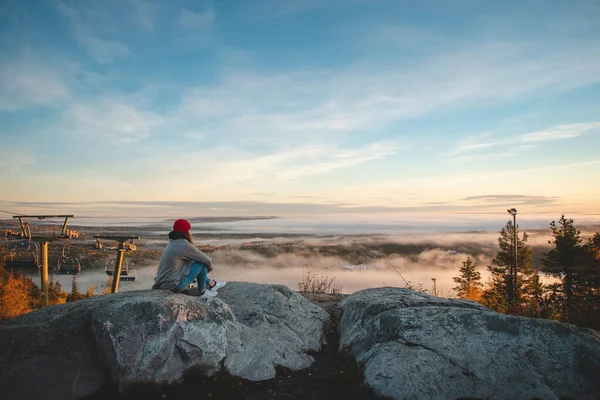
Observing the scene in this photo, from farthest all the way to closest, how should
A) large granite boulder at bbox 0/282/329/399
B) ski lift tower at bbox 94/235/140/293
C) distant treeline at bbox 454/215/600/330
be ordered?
distant treeline at bbox 454/215/600/330 → ski lift tower at bbox 94/235/140/293 → large granite boulder at bbox 0/282/329/399

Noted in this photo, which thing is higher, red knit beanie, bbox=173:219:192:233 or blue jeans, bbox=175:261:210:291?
red knit beanie, bbox=173:219:192:233

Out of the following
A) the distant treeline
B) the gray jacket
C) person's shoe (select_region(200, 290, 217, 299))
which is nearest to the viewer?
the gray jacket

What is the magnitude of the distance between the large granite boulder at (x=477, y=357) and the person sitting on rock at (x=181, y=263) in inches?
208

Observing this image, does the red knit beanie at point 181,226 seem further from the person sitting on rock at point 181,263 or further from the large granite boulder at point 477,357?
the large granite boulder at point 477,357

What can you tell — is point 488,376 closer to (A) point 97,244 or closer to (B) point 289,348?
(B) point 289,348

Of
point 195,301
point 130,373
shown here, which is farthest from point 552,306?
point 130,373

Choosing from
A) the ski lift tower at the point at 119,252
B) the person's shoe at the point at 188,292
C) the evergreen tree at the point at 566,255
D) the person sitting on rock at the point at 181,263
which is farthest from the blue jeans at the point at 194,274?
the evergreen tree at the point at 566,255

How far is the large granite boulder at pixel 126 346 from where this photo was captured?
8.03m

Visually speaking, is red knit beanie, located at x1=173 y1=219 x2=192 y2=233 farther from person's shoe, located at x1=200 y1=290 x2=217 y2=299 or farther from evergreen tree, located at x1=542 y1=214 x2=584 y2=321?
evergreen tree, located at x1=542 y1=214 x2=584 y2=321

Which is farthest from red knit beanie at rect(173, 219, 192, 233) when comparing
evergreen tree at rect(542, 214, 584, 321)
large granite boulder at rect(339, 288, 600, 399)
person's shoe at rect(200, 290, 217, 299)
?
evergreen tree at rect(542, 214, 584, 321)

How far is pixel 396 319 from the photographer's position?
10.0 m

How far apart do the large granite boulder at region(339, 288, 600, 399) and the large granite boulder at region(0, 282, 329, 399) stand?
2949 mm

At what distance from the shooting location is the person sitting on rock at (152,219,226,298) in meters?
10.5

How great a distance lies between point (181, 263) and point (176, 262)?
161 mm
